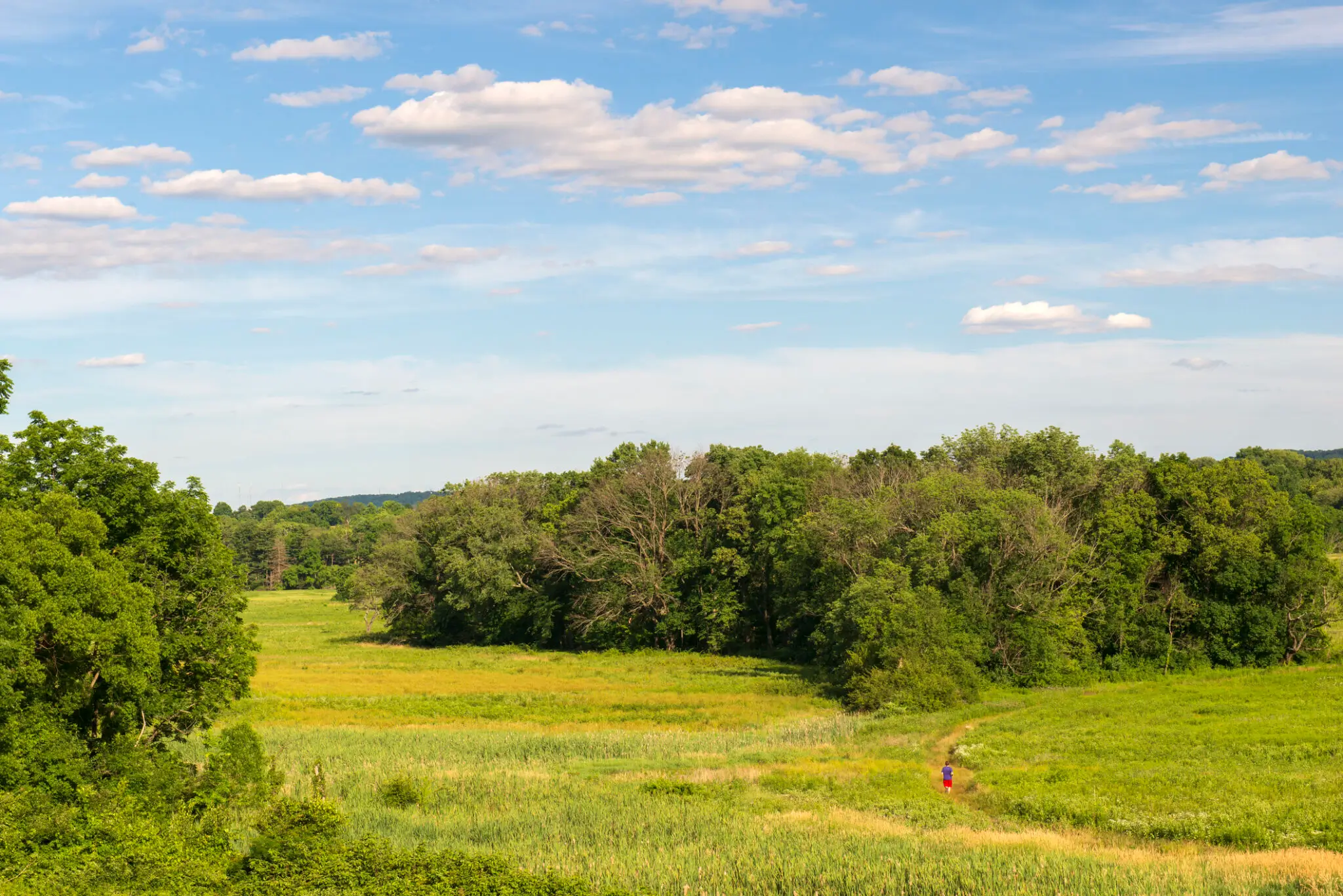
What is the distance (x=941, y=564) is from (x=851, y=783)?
24299 mm

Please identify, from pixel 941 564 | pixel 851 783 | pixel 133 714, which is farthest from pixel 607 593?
pixel 133 714

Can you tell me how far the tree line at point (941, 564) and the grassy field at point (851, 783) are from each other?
3.27m

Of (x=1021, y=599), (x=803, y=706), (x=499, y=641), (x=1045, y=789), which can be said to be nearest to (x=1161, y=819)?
(x=1045, y=789)

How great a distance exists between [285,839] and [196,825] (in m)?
3.07

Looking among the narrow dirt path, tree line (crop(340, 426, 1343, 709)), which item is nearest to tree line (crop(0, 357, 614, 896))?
the narrow dirt path

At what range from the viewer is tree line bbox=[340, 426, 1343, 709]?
5269 cm

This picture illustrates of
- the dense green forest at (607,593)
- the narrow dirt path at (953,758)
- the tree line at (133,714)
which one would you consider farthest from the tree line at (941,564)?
the tree line at (133,714)

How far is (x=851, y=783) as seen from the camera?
30688mm

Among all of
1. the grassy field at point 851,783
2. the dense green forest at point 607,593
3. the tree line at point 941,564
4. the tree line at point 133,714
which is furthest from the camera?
the tree line at point 941,564

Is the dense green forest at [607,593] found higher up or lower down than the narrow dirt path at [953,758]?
higher up

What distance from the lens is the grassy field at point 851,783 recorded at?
21156 mm

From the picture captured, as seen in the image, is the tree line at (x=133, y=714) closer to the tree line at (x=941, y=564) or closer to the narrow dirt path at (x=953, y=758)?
the narrow dirt path at (x=953, y=758)

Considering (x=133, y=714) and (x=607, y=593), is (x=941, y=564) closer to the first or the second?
(x=607, y=593)

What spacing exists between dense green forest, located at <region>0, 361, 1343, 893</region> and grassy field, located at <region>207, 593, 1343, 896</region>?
3.19 m
